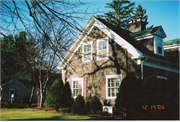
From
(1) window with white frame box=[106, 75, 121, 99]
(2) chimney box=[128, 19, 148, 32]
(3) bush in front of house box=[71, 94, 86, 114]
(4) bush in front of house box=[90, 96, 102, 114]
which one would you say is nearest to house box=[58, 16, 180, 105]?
(1) window with white frame box=[106, 75, 121, 99]

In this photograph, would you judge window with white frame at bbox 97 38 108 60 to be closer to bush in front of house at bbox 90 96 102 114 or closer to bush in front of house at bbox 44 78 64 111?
bush in front of house at bbox 90 96 102 114

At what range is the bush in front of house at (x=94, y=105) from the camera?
11906 mm

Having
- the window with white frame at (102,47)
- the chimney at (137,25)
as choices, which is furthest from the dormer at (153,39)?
the window with white frame at (102,47)

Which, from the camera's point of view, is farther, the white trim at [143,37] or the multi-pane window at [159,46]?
the multi-pane window at [159,46]

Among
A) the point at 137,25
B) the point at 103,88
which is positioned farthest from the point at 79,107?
the point at 137,25

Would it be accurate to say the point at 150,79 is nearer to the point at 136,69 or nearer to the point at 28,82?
the point at 136,69

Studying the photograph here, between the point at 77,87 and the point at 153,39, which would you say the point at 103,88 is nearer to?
the point at 77,87

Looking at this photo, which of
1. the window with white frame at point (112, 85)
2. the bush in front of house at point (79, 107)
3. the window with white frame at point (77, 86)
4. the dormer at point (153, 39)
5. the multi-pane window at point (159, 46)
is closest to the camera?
the window with white frame at point (112, 85)

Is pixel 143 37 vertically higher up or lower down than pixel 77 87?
higher up

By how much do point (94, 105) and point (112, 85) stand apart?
6.25 feet

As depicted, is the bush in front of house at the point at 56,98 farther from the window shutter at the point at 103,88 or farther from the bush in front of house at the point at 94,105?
the window shutter at the point at 103,88

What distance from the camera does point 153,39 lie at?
12.6 metres

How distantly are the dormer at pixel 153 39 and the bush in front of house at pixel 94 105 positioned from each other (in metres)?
5.49

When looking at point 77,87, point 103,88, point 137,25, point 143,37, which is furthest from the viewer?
point 137,25
